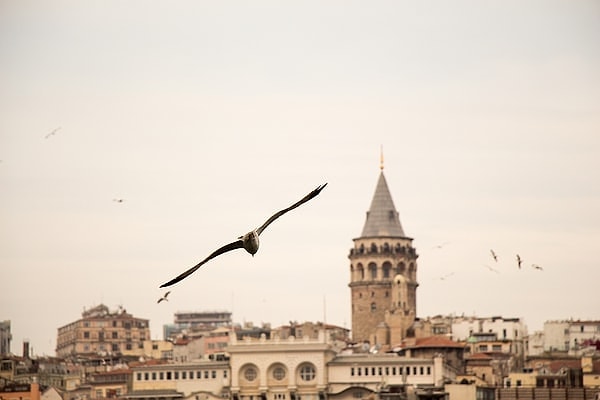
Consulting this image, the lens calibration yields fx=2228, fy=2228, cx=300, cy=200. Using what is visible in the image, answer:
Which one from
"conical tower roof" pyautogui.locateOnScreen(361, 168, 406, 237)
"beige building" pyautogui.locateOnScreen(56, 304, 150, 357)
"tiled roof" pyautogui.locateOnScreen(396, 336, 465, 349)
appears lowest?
"tiled roof" pyautogui.locateOnScreen(396, 336, 465, 349)

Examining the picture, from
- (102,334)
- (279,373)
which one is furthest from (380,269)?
(279,373)

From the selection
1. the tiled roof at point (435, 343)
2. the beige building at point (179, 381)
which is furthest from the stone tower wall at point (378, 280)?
the beige building at point (179, 381)

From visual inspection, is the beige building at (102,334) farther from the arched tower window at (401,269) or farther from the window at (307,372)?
the window at (307,372)

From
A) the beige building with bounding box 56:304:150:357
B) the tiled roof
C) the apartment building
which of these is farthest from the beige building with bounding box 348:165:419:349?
the tiled roof

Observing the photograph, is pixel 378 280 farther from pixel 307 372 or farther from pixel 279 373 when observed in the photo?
pixel 307 372

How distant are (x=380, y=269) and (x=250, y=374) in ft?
143

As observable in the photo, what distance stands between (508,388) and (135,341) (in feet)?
235

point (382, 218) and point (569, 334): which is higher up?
point (382, 218)

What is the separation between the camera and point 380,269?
170 metres

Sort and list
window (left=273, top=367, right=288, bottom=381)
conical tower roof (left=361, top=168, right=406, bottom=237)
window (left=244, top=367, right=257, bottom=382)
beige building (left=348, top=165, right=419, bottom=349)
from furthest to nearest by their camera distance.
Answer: conical tower roof (left=361, top=168, right=406, bottom=237) → beige building (left=348, top=165, right=419, bottom=349) → window (left=273, top=367, right=288, bottom=381) → window (left=244, top=367, right=257, bottom=382)

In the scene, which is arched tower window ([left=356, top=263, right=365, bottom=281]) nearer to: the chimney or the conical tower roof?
the conical tower roof

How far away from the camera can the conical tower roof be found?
172 m

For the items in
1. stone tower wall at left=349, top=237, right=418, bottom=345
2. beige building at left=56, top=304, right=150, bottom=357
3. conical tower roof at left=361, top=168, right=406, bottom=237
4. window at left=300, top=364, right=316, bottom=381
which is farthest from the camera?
beige building at left=56, top=304, right=150, bottom=357

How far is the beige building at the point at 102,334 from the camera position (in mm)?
179375
